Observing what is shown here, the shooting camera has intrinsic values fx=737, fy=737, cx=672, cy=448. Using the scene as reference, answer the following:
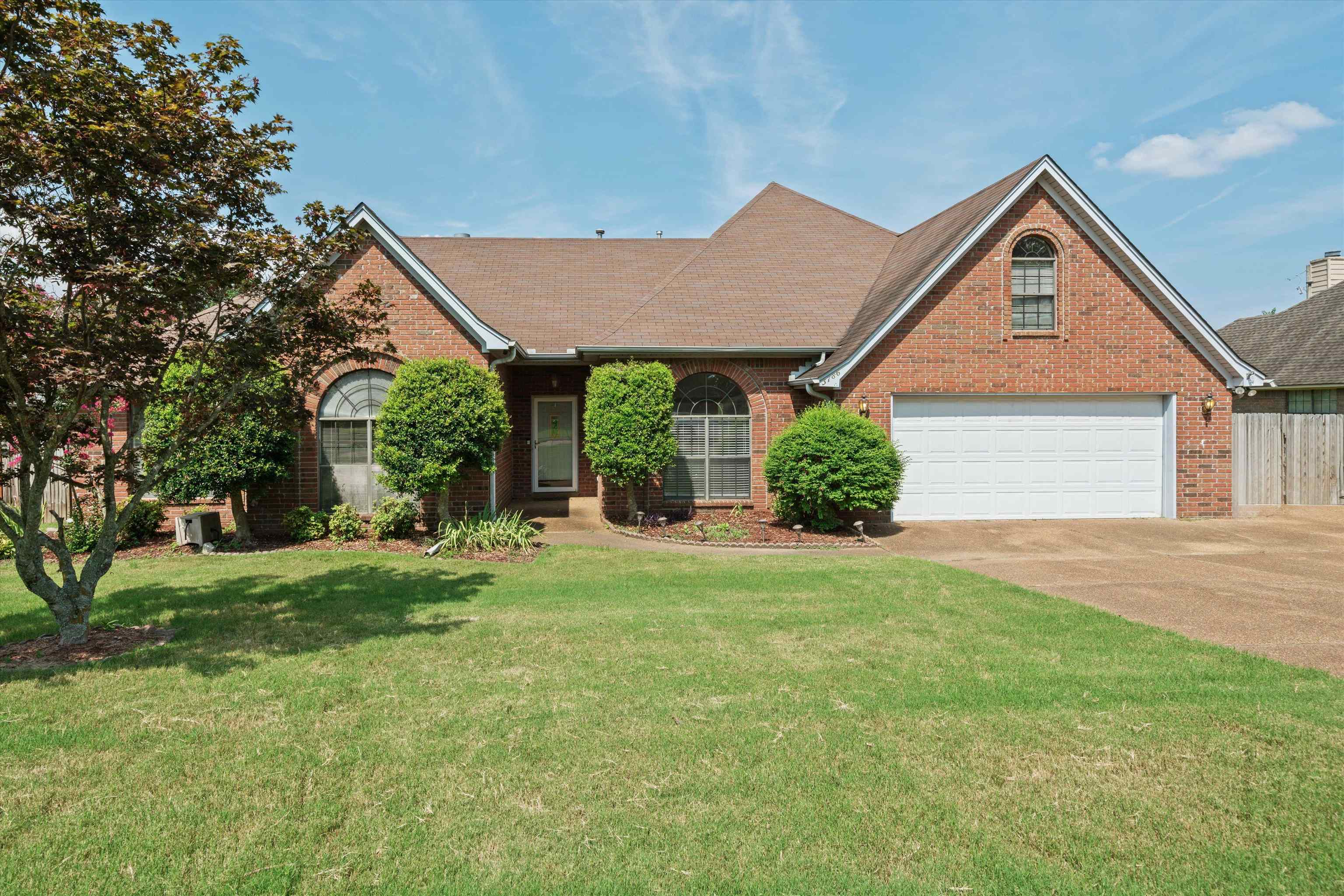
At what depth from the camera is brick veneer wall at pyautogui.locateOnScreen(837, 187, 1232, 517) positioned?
13.5 metres

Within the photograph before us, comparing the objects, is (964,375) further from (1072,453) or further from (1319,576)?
(1319,576)

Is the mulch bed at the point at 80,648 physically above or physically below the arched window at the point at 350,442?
below

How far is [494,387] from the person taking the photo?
39.1 feet

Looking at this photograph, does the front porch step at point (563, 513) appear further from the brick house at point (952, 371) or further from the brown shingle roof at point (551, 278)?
the brown shingle roof at point (551, 278)

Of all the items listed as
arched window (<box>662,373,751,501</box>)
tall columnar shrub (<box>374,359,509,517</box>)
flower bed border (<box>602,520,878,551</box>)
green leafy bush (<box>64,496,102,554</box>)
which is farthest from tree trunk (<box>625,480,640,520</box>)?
green leafy bush (<box>64,496,102,554</box>)

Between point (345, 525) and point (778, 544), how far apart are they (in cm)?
719

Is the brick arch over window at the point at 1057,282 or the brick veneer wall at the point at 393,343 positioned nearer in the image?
the brick veneer wall at the point at 393,343

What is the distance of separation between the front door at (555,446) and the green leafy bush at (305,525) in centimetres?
479

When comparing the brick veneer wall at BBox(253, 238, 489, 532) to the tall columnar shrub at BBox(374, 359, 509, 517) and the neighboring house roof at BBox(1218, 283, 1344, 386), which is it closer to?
the tall columnar shrub at BBox(374, 359, 509, 517)

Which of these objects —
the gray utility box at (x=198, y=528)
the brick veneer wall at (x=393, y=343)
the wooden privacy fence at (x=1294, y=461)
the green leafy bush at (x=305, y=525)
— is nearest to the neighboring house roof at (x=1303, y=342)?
the wooden privacy fence at (x=1294, y=461)

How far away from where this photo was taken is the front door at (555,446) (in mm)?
16219

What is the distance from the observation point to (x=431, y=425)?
1130 centimetres

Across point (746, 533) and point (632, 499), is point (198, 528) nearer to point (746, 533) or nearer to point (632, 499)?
point (632, 499)

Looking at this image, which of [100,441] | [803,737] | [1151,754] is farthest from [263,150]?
[1151,754]
